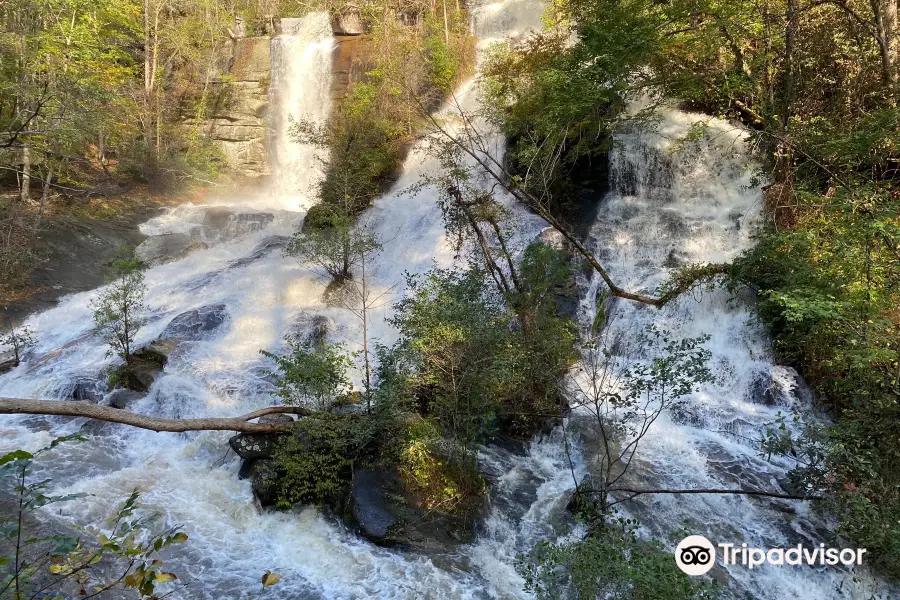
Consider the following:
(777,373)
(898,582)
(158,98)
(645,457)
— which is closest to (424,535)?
(645,457)

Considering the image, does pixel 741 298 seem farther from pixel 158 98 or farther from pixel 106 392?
pixel 158 98

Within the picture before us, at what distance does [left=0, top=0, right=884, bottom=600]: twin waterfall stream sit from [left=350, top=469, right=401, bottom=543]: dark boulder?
0.22m

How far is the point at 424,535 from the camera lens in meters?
6.63

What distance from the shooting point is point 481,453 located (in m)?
8.34

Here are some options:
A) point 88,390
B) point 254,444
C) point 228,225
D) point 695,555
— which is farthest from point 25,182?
point 695,555

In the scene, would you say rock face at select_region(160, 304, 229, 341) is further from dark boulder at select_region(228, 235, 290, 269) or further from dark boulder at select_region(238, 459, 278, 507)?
dark boulder at select_region(238, 459, 278, 507)

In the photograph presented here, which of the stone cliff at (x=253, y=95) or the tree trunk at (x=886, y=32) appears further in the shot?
the stone cliff at (x=253, y=95)

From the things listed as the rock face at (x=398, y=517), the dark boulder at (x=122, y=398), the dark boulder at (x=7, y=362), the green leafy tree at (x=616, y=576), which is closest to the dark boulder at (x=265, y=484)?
the rock face at (x=398, y=517)

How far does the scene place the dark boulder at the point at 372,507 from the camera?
21.6 feet

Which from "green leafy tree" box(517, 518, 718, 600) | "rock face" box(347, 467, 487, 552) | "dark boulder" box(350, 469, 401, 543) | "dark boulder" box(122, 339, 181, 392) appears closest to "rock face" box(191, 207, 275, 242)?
"dark boulder" box(122, 339, 181, 392)

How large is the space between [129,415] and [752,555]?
23.7 feet

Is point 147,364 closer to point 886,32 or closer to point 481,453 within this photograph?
point 481,453

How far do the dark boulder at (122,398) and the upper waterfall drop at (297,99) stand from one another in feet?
44.4

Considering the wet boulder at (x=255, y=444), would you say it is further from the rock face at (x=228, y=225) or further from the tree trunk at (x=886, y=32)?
the rock face at (x=228, y=225)
